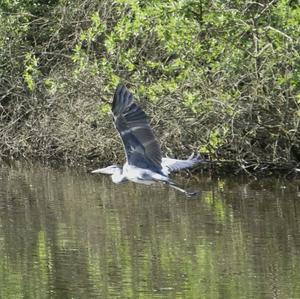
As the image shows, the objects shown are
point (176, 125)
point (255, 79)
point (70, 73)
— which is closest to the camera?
point (255, 79)

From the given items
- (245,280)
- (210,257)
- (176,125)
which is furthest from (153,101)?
(245,280)

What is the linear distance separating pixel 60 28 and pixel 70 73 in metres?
1.23

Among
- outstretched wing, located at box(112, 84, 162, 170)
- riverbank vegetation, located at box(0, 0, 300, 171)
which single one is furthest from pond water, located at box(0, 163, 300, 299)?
outstretched wing, located at box(112, 84, 162, 170)

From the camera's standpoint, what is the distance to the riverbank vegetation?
1395cm

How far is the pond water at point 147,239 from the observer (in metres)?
9.68

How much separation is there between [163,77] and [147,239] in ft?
14.1

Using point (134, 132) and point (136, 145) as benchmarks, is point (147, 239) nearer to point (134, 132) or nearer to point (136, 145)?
point (136, 145)

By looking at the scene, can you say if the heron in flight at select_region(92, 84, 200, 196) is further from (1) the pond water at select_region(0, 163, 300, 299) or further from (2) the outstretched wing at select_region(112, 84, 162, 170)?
(1) the pond water at select_region(0, 163, 300, 299)

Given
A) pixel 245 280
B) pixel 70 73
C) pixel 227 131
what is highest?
pixel 70 73

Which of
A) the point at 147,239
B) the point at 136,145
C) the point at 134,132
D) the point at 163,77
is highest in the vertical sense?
the point at 163,77

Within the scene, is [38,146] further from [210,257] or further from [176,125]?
[210,257]

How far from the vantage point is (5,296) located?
9.43 m

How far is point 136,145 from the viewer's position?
10594 mm

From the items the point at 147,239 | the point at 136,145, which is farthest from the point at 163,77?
the point at 136,145
